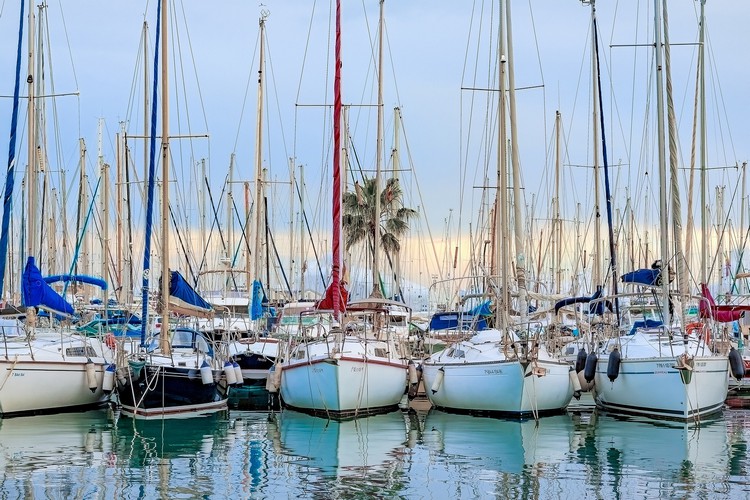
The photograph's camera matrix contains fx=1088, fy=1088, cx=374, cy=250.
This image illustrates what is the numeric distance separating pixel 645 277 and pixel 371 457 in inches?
489

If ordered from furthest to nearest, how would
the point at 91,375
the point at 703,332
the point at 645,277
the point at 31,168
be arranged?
the point at 31,168 → the point at 645,277 → the point at 703,332 → the point at 91,375

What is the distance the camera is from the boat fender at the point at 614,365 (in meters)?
27.8

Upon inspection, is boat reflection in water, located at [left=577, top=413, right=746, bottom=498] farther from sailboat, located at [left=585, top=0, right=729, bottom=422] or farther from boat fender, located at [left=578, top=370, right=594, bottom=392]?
boat fender, located at [left=578, top=370, right=594, bottom=392]

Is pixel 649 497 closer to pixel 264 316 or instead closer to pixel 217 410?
pixel 217 410

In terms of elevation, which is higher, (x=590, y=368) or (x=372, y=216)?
(x=372, y=216)

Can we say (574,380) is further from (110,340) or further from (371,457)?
(110,340)

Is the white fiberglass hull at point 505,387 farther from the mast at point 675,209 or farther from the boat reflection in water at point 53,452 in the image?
the boat reflection in water at point 53,452

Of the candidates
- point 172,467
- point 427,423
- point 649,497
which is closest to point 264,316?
point 427,423

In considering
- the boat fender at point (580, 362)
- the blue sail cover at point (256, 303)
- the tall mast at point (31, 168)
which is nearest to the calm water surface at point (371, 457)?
the boat fender at point (580, 362)

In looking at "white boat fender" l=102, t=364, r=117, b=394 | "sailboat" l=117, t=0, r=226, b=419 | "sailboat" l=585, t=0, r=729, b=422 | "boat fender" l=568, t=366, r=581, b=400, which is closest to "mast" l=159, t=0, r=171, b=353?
"sailboat" l=117, t=0, r=226, b=419

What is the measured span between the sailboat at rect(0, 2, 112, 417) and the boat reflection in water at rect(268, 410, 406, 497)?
514 centimetres

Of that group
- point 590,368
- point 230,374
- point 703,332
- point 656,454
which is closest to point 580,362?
point 590,368

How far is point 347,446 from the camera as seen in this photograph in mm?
22859

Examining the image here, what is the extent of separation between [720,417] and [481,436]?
7.58 m
